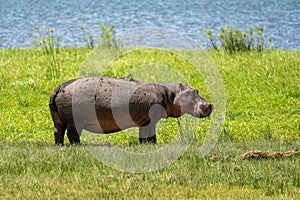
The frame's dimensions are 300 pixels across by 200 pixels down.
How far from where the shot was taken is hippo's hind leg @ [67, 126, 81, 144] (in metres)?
9.84

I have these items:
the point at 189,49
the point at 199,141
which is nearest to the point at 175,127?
the point at 199,141

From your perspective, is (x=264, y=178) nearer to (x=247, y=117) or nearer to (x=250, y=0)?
(x=247, y=117)

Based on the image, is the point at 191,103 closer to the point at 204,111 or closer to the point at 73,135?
the point at 204,111

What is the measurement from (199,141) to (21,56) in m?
8.12

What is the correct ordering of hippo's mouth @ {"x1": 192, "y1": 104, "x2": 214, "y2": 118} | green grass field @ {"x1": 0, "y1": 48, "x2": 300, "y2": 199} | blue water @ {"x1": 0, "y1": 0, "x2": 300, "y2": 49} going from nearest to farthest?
green grass field @ {"x1": 0, "y1": 48, "x2": 300, "y2": 199} → hippo's mouth @ {"x1": 192, "y1": 104, "x2": 214, "y2": 118} → blue water @ {"x1": 0, "y1": 0, "x2": 300, "y2": 49}

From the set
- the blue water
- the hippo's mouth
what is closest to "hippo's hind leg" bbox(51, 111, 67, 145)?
the hippo's mouth

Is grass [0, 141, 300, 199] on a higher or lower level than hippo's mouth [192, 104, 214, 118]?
lower

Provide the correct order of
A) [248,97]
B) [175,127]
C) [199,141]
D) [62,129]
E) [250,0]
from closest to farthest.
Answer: [62,129], [199,141], [175,127], [248,97], [250,0]

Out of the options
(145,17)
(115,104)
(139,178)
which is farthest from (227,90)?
(145,17)

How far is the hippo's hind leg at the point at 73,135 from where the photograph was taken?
9.84m

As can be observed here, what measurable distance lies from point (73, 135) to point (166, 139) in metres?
2.26

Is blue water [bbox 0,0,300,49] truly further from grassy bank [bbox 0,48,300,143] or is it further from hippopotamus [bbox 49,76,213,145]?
hippopotamus [bbox 49,76,213,145]

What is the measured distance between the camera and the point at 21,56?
1836 cm

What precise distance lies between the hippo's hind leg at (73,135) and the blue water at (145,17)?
1367 centimetres
